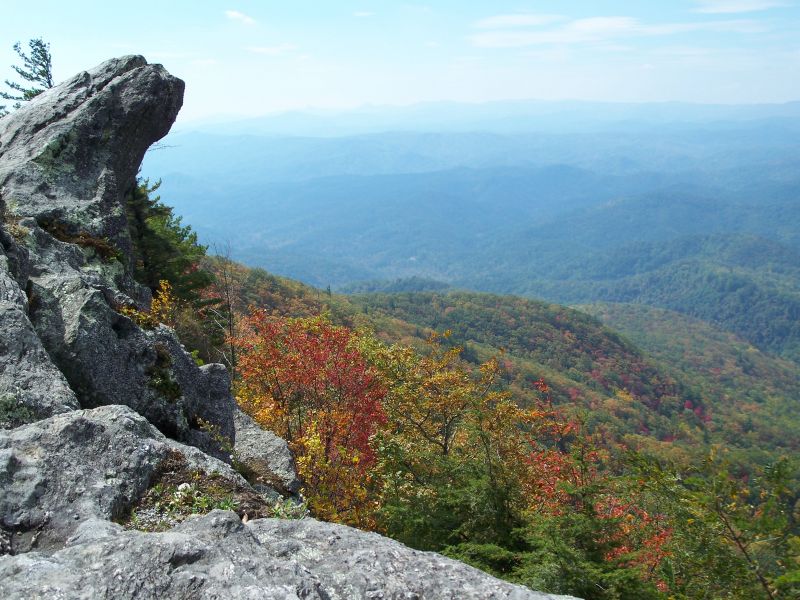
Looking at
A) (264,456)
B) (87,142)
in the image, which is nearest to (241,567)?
(264,456)

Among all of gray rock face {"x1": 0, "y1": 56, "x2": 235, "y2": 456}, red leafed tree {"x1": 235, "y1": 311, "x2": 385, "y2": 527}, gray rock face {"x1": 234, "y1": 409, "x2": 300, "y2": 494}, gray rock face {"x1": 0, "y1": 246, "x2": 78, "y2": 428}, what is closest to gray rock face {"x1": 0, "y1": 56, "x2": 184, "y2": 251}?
gray rock face {"x1": 0, "y1": 56, "x2": 235, "y2": 456}

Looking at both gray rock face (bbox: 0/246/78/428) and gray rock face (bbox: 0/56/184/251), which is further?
gray rock face (bbox: 0/56/184/251)

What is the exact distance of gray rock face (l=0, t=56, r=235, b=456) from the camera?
33.3ft

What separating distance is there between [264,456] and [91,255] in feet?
26.4

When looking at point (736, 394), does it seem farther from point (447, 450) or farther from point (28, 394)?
point (28, 394)

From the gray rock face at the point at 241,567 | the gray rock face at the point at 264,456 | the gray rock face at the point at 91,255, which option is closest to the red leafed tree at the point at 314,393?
the gray rock face at the point at 264,456

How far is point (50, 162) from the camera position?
1736cm

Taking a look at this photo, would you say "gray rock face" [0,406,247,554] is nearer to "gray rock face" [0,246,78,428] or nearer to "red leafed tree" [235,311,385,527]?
"gray rock face" [0,246,78,428]

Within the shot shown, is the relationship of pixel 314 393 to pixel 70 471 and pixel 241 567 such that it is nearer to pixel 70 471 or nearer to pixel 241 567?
pixel 70 471

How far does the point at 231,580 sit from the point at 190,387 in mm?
8641

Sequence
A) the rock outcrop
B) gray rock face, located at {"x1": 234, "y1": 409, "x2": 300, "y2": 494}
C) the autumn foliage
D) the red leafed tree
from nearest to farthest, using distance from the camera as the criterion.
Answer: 1. the rock outcrop
2. the autumn foliage
3. gray rock face, located at {"x1": 234, "y1": 409, "x2": 300, "y2": 494}
4. the red leafed tree

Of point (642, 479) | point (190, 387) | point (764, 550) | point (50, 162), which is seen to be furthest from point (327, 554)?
point (50, 162)

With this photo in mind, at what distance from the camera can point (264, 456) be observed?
13.6 meters

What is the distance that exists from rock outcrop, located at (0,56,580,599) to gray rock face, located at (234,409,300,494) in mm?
50
